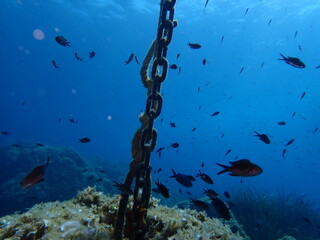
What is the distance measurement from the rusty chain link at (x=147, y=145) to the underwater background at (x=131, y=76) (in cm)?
304

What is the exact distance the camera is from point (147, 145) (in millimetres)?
2674

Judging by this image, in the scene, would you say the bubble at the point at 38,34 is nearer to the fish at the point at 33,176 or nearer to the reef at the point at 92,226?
the fish at the point at 33,176

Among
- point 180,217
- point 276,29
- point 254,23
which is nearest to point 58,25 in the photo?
point 254,23

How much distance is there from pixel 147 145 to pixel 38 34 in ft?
246

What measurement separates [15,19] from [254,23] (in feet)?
182

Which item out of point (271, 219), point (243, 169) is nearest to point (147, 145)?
point (243, 169)

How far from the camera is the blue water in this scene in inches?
1427

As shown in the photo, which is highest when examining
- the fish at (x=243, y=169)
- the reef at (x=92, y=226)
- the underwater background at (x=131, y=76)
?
the underwater background at (x=131, y=76)

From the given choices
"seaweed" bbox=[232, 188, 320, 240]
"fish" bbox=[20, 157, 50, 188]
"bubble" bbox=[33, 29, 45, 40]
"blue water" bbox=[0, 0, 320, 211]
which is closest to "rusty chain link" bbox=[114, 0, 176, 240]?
"fish" bbox=[20, 157, 50, 188]

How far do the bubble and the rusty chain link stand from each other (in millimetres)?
71112

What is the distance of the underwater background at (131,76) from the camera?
20.2 meters

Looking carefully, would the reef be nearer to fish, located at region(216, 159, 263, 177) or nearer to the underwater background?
fish, located at region(216, 159, 263, 177)

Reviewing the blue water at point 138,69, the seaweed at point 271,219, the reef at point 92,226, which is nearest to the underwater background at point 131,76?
the blue water at point 138,69

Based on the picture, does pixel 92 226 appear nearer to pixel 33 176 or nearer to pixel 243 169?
pixel 33 176
